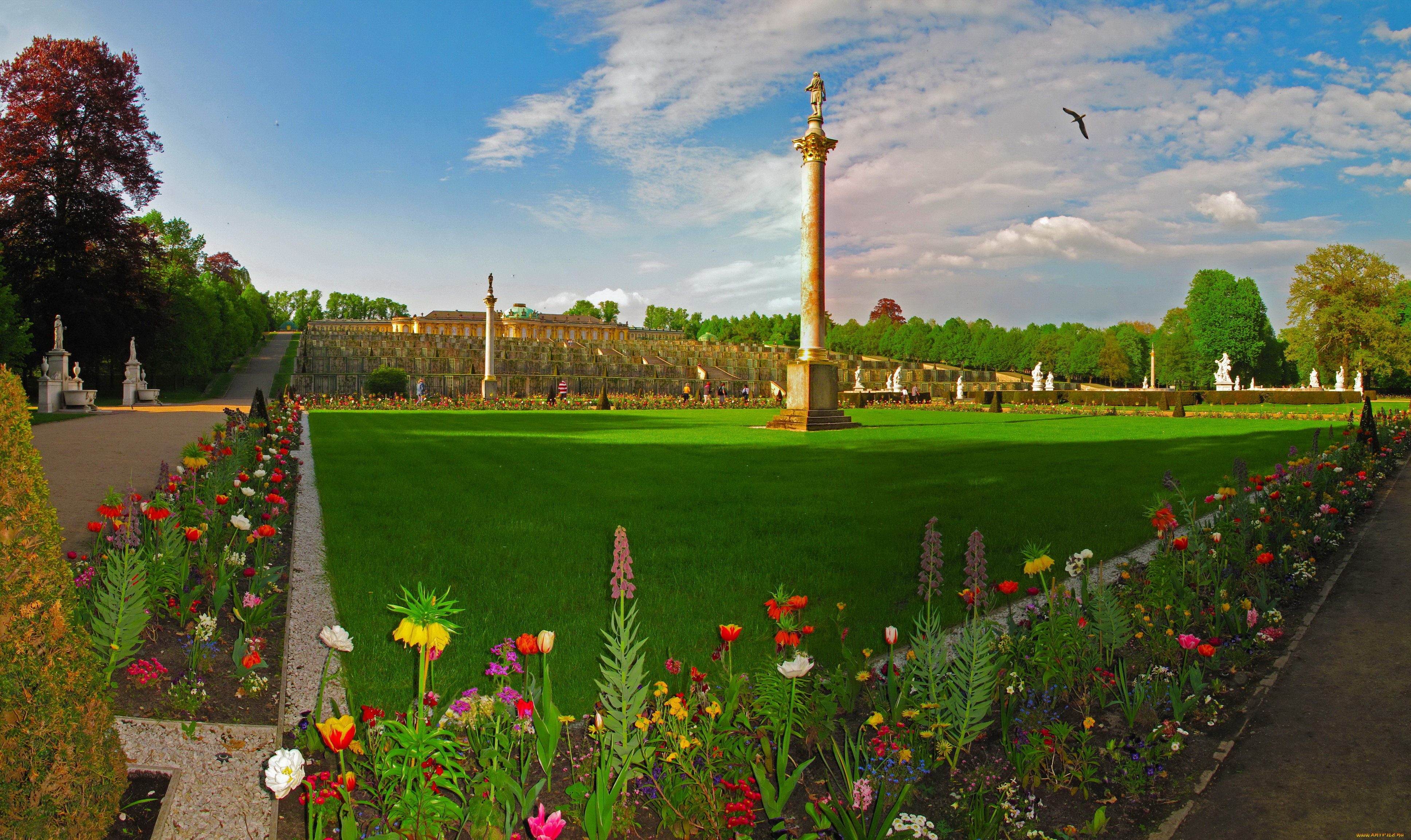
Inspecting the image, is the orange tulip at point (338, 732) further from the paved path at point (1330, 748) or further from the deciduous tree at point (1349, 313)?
the deciduous tree at point (1349, 313)

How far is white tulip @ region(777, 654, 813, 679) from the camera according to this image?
2938 millimetres

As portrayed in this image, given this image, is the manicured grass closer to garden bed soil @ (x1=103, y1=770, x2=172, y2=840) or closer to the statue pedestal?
the statue pedestal

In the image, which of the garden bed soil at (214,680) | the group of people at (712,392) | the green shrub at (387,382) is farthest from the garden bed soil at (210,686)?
the group of people at (712,392)

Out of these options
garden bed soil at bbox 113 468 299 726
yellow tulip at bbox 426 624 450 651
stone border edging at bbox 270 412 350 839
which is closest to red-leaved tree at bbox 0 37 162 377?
stone border edging at bbox 270 412 350 839

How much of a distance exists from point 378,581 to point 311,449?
1070 centimetres

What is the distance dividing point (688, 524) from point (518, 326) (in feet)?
331

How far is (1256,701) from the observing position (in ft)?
12.4

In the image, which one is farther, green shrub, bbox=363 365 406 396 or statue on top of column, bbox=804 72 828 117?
green shrub, bbox=363 365 406 396

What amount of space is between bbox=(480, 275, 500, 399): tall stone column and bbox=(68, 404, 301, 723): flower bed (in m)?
33.9

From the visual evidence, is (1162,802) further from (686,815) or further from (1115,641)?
(686,815)

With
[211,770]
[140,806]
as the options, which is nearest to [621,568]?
[211,770]

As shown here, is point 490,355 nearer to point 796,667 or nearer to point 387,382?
point 387,382

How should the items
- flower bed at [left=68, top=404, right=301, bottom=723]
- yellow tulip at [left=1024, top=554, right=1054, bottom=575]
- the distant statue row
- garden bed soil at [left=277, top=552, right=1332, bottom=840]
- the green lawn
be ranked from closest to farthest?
garden bed soil at [left=277, top=552, right=1332, bottom=840] → flower bed at [left=68, top=404, right=301, bottom=723] → yellow tulip at [left=1024, top=554, right=1054, bottom=575] → the green lawn → the distant statue row

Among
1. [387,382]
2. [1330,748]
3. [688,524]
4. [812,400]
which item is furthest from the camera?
[387,382]
